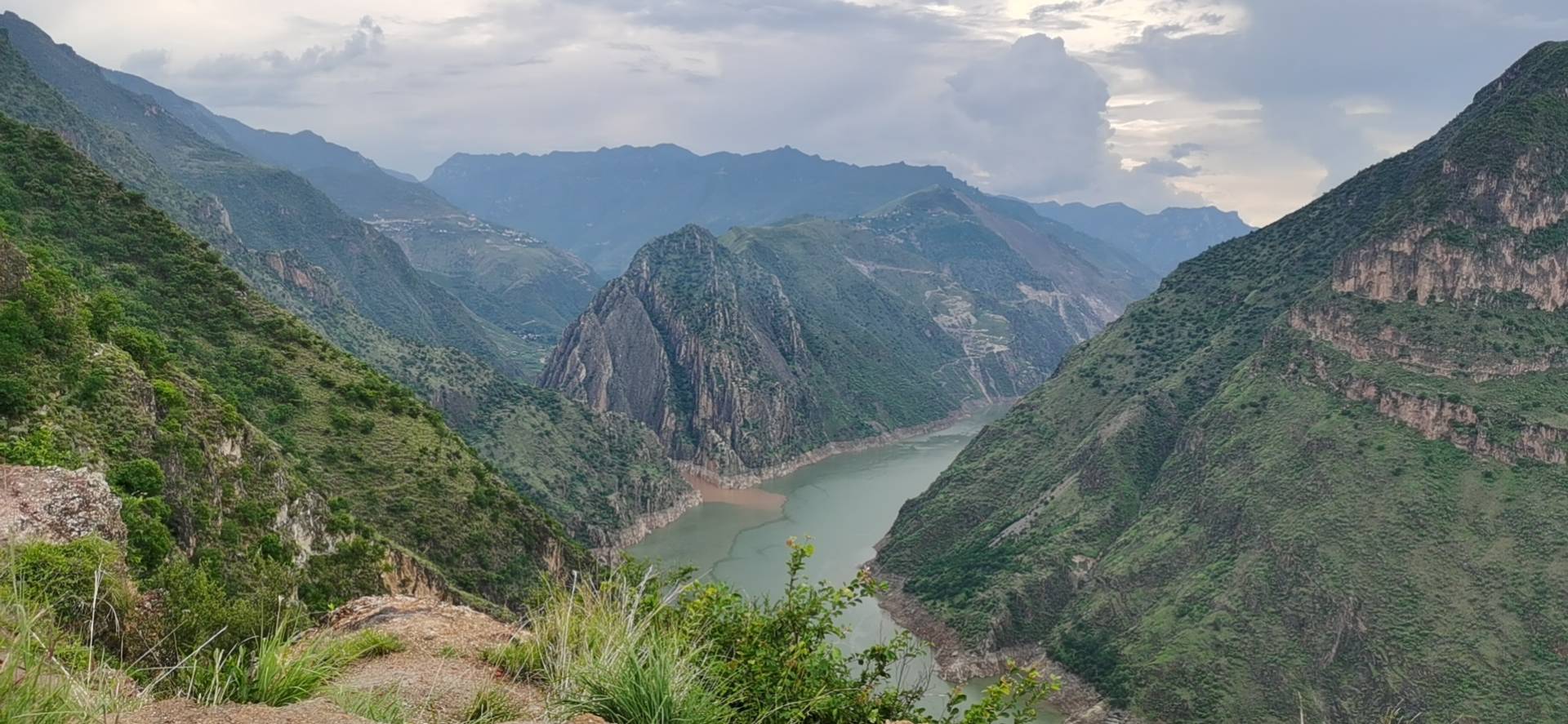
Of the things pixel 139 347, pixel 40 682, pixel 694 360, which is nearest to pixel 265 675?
pixel 40 682

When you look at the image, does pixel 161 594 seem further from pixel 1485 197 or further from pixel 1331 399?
pixel 1485 197

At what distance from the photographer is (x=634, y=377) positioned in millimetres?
154250

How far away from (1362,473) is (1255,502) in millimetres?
6881

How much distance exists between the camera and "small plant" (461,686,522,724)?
356 inches

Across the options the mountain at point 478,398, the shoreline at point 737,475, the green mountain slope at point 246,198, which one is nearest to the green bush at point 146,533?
the shoreline at point 737,475

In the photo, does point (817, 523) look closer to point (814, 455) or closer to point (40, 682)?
point (814, 455)

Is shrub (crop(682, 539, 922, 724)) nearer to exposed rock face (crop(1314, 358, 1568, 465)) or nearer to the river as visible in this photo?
the river

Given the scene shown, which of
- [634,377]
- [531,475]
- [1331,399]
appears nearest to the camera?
[1331,399]

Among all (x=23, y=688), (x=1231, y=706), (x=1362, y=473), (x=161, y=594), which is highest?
(x=23, y=688)

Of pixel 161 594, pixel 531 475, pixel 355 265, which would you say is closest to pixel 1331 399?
pixel 531 475

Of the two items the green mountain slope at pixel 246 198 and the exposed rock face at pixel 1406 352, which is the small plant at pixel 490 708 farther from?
the green mountain slope at pixel 246 198

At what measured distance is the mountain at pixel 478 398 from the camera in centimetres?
9744

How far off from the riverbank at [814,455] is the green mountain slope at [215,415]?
3107 inches

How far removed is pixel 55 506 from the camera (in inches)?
615
